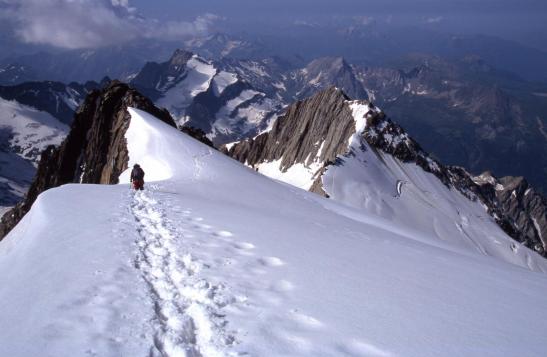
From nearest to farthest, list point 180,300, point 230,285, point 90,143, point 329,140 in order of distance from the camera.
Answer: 1. point 180,300
2. point 230,285
3. point 90,143
4. point 329,140

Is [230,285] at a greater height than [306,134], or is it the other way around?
[306,134]

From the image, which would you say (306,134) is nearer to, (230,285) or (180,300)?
(230,285)

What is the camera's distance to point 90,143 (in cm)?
6025

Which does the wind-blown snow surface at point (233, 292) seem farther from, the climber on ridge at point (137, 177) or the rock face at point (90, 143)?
the rock face at point (90, 143)

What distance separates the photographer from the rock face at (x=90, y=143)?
55.9 m

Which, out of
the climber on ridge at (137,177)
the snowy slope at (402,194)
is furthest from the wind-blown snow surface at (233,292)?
the snowy slope at (402,194)

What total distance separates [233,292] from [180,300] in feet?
4.20

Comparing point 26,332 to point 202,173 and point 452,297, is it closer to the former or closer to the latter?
point 452,297

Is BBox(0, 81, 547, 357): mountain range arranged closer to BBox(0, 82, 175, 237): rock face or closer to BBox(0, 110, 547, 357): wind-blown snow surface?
BBox(0, 110, 547, 357): wind-blown snow surface

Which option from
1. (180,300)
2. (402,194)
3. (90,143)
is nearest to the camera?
(180,300)

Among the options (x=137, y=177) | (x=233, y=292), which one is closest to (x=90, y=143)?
(x=137, y=177)

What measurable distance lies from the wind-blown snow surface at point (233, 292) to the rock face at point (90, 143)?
1504 inches

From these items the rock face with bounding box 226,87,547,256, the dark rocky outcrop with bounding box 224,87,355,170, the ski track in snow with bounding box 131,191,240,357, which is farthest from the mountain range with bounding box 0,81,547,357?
the dark rocky outcrop with bounding box 224,87,355,170

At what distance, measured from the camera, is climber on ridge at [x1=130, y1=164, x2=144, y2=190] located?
79.3 ft
